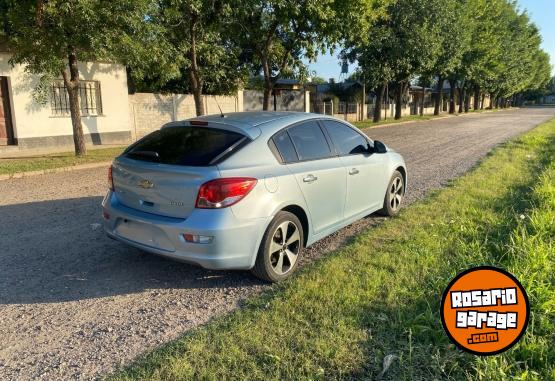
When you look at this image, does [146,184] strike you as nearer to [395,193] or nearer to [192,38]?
[395,193]

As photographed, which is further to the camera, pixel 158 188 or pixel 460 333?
pixel 158 188

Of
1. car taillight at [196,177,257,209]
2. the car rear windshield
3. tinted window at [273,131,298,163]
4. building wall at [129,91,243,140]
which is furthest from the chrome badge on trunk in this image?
building wall at [129,91,243,140]

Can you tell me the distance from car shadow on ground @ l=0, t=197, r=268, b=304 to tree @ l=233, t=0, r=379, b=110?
12.5m

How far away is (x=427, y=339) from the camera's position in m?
2.96

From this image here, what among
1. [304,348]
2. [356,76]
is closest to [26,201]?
[304,348]

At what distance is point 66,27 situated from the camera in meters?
9.91

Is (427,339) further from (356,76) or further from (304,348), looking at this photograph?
(356,76)

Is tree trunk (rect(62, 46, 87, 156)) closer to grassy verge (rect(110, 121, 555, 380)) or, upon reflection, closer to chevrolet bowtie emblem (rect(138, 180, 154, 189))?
chevrolet bowtie emblem (rect(138, 180, 154, 189))

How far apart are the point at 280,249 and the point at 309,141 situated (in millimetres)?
1245

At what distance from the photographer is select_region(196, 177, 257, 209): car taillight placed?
11.5ft

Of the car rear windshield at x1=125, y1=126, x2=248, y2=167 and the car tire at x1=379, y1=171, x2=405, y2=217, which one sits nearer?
the car rear windshield at x1=125, y1=126, x2=248, y2=167

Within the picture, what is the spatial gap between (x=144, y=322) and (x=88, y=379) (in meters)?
0.71

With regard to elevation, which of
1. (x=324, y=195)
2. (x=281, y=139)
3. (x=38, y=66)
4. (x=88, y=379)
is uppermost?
(x=38, y=66)

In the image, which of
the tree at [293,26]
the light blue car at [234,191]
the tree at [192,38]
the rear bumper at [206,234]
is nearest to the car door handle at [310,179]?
the light blue car at [234,191]
